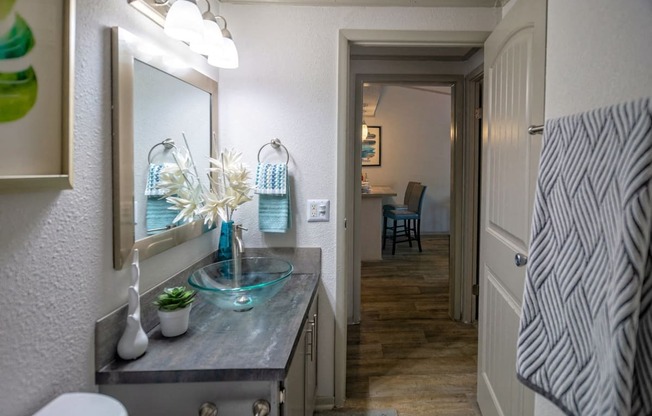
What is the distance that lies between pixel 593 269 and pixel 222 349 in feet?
3.04

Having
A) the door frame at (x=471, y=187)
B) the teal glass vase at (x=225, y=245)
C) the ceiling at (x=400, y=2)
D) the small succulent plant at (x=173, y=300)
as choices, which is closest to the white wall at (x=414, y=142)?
the door frame at (x=471, y=187)

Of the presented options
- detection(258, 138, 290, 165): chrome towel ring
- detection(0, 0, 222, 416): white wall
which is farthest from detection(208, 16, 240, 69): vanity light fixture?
detection(258, 138, 290, 165): chrome towel ring

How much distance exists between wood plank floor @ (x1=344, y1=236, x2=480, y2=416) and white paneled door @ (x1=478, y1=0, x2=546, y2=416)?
1.00 feet

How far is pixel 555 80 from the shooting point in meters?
1.24

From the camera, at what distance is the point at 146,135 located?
4.12 feet

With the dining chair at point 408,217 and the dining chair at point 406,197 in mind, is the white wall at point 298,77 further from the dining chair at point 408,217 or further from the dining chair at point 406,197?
the dining chair at point 406,197

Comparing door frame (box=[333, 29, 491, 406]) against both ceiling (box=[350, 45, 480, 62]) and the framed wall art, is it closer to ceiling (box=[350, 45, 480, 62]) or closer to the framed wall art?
ceiling (box=[350, 45, 480, 62])

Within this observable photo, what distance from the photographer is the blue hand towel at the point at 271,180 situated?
1840 mm

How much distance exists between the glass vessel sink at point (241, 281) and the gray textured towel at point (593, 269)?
0.82 metres

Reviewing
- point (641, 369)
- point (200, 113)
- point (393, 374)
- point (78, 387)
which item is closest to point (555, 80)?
point (641, 369)

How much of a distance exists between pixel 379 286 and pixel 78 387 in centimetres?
353

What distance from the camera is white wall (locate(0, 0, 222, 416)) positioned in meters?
0.76

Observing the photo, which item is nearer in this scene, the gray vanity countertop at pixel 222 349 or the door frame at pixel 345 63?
the gray vanity countertop at pixel 222 349

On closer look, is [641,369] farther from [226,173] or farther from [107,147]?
[226,173]
